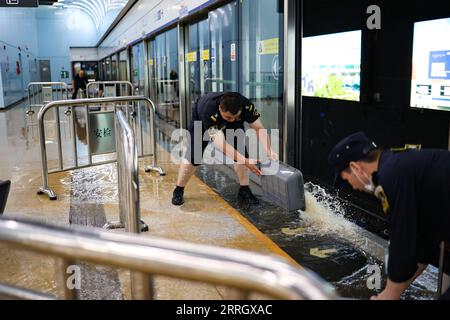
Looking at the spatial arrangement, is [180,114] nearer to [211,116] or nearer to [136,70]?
[211,116]

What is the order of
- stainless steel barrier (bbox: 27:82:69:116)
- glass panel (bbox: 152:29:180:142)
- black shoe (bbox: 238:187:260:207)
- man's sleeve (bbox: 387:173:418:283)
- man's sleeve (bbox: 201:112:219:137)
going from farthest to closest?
stainless steel barrier (bbox: 27:82:69:116) < glass panel (bbox: 152:29:180:142) < black shoe (bbox: 238:187:260:207) < man's sleeve (bbox: 201:112:219:137) < man's sleeve (bbox: 387:173:418:283)

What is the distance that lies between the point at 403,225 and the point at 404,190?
141 millimetres

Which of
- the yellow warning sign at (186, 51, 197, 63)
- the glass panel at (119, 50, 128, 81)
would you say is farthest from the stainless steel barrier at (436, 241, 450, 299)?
the glass panel at (119, 50, 128, 81)

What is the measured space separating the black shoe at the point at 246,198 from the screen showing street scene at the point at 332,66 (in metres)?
1.16

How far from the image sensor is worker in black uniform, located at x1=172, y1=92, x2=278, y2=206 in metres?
4.34

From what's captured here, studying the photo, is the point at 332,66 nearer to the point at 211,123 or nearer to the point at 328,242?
the point at 211,123

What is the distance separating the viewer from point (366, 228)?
4.06m

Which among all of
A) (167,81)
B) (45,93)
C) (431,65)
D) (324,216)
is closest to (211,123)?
(324,216)

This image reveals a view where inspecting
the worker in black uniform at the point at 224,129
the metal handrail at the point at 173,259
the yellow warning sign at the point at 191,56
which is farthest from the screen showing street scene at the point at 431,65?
the yellow warning sign at the point at 191,56

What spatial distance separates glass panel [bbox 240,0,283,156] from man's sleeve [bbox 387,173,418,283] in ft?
11.0

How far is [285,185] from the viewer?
13.0ft

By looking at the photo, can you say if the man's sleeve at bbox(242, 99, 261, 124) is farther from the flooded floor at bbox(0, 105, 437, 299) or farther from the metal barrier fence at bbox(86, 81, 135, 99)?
the metal barrier fence at bbox(86, 81, 135, 99)
